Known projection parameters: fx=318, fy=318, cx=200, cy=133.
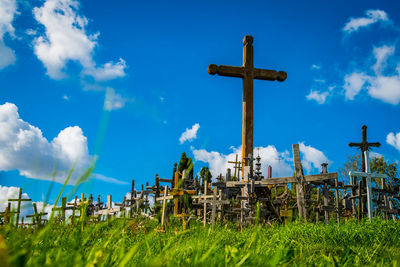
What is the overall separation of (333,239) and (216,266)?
4429mm

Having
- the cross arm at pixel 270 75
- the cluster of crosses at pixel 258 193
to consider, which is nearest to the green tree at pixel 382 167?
the cluster of crosses at pixel 258 193

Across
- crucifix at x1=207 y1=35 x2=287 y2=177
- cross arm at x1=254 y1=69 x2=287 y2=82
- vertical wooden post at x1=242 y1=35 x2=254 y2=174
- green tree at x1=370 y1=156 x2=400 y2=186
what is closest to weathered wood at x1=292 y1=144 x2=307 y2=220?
vertical wooden post at x1=242 y1=35 x2=254 y2=174

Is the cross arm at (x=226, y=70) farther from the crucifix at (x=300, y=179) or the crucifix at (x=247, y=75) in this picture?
the crucifix at (x=300, y=179)

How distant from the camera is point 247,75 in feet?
48.9

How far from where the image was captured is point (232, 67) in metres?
14.8

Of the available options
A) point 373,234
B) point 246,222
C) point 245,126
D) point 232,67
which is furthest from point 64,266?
point 232,67

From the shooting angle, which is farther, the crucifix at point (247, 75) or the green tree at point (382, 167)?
the green tree at point (382, 167)

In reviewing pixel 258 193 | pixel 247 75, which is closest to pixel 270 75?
pixel 247 75

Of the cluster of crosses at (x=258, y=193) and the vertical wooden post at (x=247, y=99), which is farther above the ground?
the vertical wooden post at (x=247, y=99)

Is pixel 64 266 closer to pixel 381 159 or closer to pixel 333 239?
pixel 333 239

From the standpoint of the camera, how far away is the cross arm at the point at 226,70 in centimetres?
1480

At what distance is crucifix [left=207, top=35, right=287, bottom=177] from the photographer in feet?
45.0

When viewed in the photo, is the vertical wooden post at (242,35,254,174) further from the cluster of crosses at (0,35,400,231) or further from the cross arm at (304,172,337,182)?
the cross arm at (304,172,337,182)

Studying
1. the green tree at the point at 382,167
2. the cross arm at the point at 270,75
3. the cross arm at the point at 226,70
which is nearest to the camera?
the cross arm at the point at 226,70
